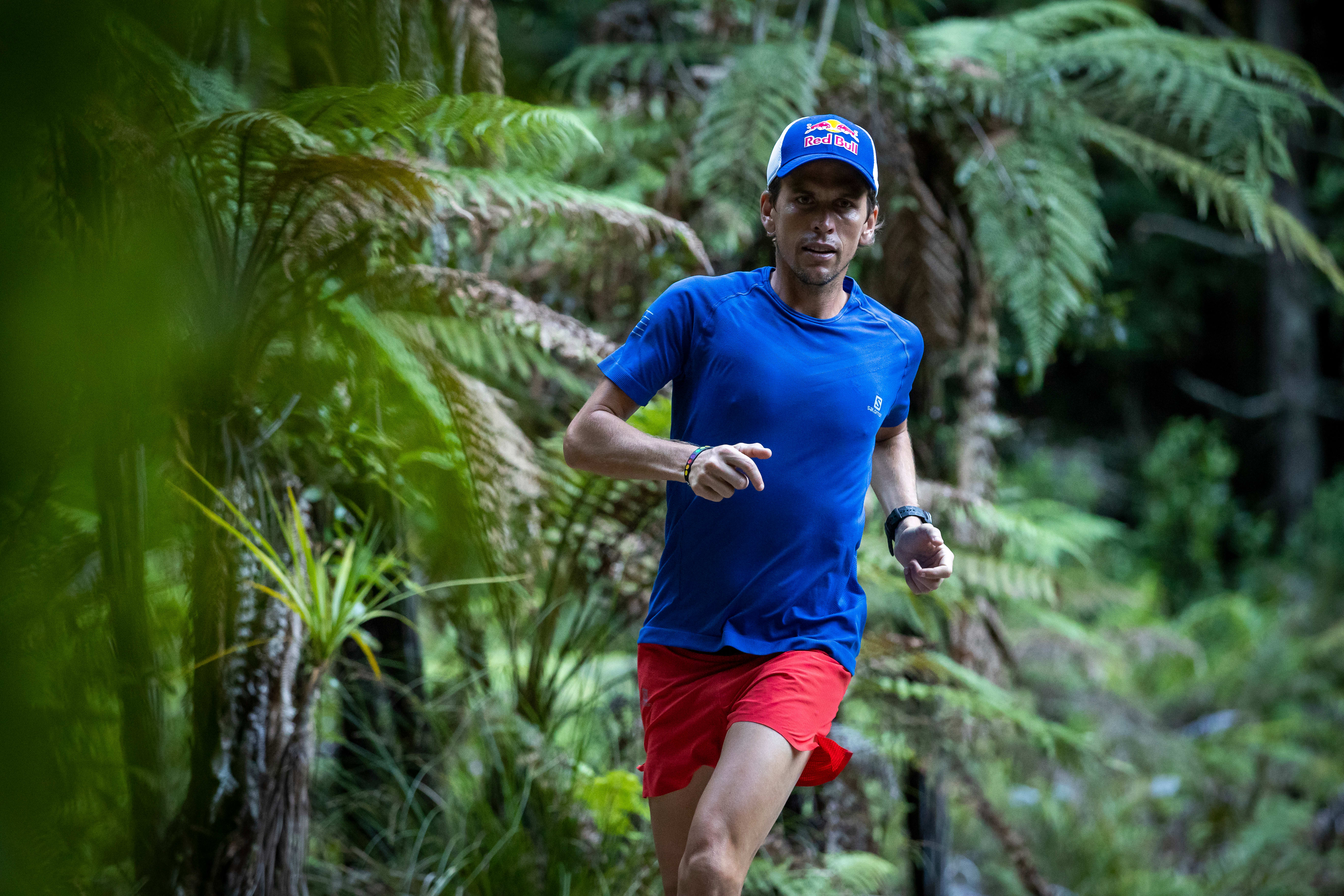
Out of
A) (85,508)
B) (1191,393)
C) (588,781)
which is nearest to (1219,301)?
(1191,393)

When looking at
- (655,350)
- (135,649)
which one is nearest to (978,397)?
(655,350)

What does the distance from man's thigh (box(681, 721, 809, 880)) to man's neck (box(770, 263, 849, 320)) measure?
71cm

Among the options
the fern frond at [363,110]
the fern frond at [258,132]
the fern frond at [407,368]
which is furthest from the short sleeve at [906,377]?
the fern frond at [258,132]

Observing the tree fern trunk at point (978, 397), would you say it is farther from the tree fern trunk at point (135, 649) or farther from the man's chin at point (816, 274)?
the tree fern trunk at point (135, 649)

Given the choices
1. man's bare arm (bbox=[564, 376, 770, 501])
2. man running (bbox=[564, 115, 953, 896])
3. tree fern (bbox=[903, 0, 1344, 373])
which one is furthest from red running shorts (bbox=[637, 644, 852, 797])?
tree fern (bbox=[903, 0, 1344, 373])

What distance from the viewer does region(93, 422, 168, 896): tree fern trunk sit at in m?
1.79

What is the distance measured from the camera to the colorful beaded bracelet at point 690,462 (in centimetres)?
146

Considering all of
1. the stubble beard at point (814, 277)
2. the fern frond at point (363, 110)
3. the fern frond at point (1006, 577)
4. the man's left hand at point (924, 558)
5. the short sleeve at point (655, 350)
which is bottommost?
the fern frond at point (1006, 577)

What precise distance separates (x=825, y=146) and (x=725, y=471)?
64 centimetres

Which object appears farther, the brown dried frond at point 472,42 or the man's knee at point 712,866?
the brown dried frond at point 472,42

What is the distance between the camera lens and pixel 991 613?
3.60 meters

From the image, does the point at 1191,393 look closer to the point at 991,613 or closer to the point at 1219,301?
the point at 1219,301

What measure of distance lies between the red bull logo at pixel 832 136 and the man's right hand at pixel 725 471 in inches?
23.1

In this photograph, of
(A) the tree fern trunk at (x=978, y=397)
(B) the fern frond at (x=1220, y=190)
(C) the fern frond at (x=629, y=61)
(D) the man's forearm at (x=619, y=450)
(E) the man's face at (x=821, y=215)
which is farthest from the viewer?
(C) the fern frond at (x=629, y=61)
